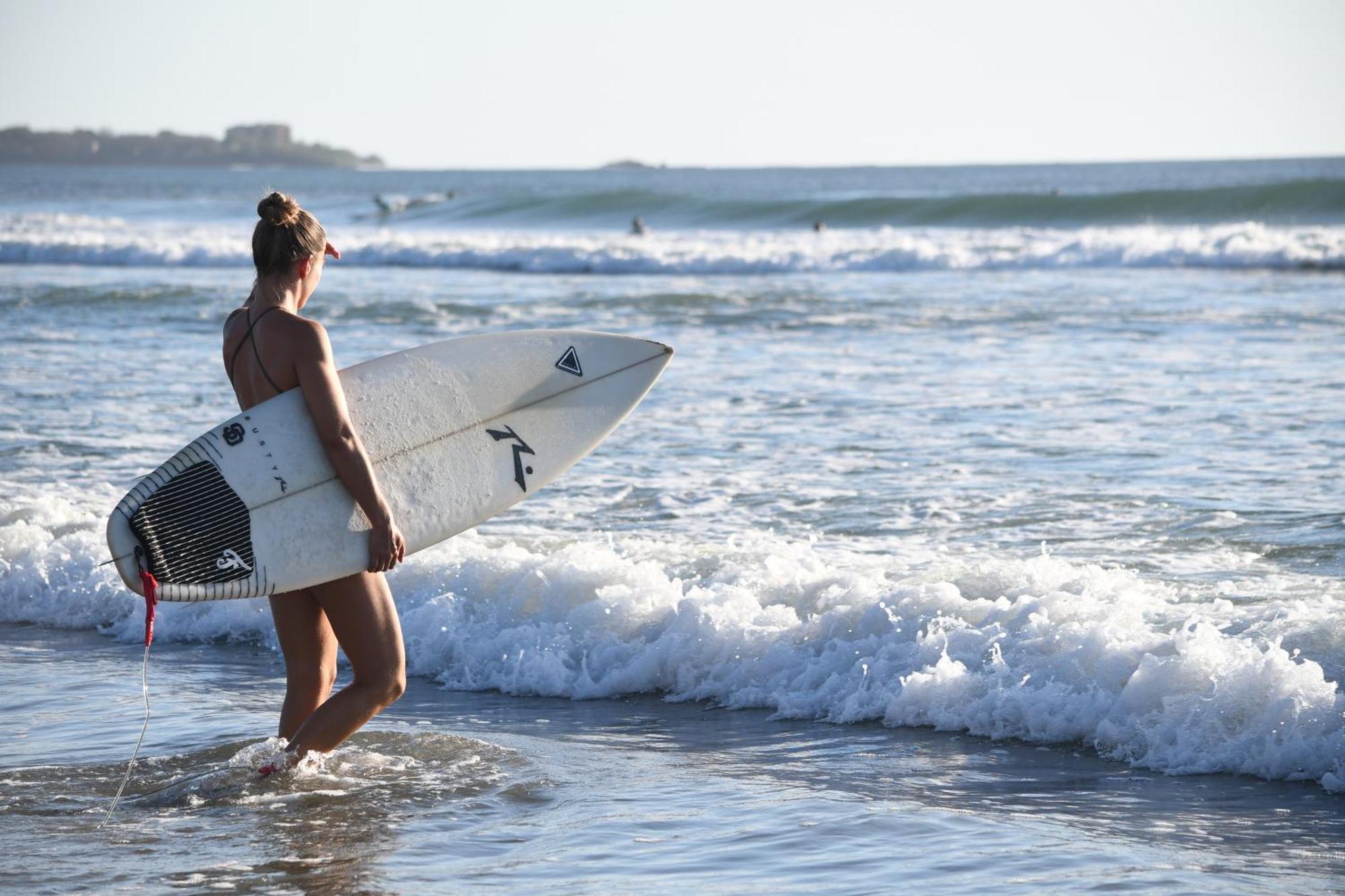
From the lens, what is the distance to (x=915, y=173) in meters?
102

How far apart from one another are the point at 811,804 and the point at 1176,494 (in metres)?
3.87

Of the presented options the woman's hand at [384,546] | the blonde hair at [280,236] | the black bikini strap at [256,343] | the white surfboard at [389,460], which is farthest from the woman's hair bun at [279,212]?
the woman's hand at [384,546]

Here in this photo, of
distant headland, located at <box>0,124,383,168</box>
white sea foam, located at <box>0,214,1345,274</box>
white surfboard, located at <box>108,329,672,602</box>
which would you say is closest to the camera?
white surfboard, located at <box>108,329,672,602</box>

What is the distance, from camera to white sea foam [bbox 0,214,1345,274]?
78.2 ft

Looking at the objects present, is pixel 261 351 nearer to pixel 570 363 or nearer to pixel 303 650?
pixel 303 650

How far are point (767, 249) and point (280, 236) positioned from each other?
935 inches

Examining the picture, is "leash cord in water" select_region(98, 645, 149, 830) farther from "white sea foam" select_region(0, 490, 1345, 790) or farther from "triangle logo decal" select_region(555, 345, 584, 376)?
"triangle logo decal" select_region(555, 345, 584, 376)

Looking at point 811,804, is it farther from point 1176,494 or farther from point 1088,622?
point 1176,494

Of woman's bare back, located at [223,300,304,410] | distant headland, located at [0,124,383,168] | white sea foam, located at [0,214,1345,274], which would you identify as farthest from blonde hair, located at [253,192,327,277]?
distant headland, located at [0,124,383,168]

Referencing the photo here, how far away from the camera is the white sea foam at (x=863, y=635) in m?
4.34

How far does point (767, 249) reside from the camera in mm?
26891

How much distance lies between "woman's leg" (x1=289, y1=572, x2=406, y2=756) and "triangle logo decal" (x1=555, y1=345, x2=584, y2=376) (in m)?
1.09

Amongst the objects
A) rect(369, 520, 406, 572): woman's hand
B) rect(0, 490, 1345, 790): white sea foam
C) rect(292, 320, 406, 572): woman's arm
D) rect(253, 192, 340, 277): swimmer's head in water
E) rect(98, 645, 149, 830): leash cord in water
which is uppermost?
rect(253, 192, 340, 277): swimmer's head in water

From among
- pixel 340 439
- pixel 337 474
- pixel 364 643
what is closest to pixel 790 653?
pixel 364 643
